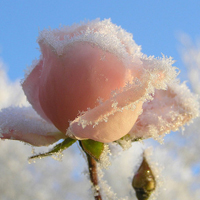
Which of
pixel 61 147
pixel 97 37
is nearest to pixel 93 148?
pixel 61 147

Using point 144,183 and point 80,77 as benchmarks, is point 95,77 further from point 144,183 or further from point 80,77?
point 144,183

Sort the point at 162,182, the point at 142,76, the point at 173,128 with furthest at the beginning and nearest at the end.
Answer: the point at 162,182, the point at 173,128, the point at 142,76

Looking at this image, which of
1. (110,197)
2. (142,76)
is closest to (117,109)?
(142,76)

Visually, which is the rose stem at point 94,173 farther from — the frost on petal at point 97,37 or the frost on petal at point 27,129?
the frost on petal at point 97,37

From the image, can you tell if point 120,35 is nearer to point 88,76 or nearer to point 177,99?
point 88,76

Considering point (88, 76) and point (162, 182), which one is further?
point (162, 182)

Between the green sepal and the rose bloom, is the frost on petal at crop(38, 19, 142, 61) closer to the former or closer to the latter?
the rose bloom
